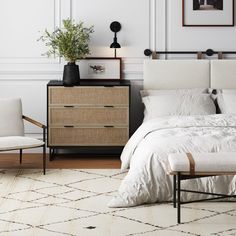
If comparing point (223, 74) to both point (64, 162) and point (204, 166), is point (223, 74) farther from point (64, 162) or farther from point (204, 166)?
point (204, 166)

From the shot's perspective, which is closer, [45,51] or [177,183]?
[177,183]

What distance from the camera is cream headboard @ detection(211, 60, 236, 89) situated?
7.55 meters

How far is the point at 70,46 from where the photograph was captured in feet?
24.3

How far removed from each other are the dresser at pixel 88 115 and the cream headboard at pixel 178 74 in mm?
426

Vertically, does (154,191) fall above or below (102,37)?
below

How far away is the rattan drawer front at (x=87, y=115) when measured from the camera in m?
7.38

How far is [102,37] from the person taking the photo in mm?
7715

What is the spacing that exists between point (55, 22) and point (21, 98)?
2.99 ft

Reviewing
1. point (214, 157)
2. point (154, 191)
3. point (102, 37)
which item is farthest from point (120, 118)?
point (214, 157)

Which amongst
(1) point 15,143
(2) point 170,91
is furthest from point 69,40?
(1) point 15,143

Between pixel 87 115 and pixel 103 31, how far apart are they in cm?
98

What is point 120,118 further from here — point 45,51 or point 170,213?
point 170,213

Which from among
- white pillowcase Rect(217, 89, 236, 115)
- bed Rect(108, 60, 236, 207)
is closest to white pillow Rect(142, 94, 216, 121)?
white pillowcase Rect(217, 89, 236, 115)

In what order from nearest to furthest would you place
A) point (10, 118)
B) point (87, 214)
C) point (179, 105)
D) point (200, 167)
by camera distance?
1. point (200, 167)
2. point (87, 214)
3. point (10, 118)
4. point (179, 105)
